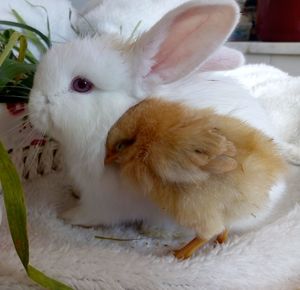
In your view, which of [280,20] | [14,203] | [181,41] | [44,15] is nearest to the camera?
[14,203]

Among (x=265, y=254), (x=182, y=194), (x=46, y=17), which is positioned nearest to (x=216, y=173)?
(x=182, y=194)

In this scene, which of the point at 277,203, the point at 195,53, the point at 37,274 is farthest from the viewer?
the point at 277,203

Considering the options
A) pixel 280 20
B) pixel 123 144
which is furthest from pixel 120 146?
pixel 280 20

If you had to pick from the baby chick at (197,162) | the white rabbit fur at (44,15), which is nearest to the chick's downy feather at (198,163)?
the baby chick at (197,162)

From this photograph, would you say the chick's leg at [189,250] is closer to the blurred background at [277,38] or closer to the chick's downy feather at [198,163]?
the chick's downy feather at [198,163]

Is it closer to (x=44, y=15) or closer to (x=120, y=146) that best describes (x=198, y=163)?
(x=120, y=146)

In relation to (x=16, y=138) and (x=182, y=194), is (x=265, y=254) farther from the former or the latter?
(x=16, y=138)

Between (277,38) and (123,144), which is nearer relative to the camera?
(123,144)

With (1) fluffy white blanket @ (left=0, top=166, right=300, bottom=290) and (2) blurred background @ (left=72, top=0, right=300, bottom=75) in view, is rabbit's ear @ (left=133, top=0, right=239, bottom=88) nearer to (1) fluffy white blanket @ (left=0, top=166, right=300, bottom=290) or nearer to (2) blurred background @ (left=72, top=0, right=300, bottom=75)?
(1) fluffy white blanket @ (left=0, top=166, right=300, bottom=290)
